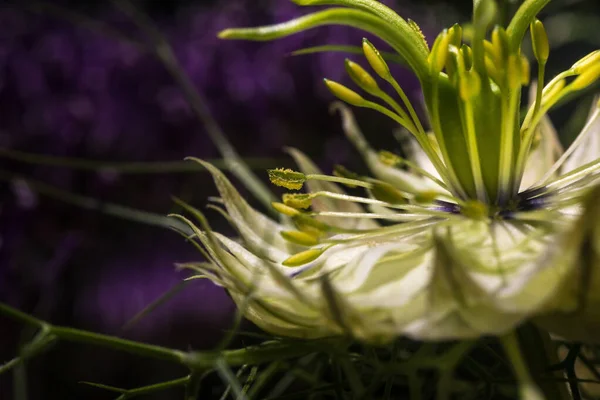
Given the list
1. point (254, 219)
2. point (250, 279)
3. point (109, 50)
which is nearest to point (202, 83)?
point (109, 50)

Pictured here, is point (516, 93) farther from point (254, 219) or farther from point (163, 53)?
point (163, 53)

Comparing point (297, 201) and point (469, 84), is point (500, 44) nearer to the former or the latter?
point (469, 84)

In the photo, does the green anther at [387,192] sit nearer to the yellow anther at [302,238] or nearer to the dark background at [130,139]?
the yellow anther at [302,238]

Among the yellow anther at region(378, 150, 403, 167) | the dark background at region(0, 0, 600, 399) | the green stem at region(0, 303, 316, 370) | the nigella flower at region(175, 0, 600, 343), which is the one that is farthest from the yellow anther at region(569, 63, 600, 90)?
the dark background at region(0, 0, 600, 399)

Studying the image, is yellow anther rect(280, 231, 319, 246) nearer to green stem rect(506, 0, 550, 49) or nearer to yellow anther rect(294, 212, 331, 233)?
yellow anther rect(294, 212, 331, 233)

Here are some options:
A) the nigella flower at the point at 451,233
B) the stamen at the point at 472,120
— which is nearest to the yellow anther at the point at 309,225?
the nigella flower at the point at 451,233
